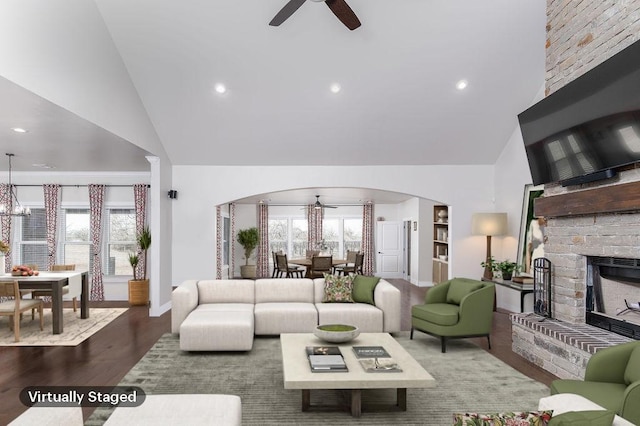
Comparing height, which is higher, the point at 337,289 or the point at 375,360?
the point at 337,289

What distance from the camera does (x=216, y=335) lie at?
511cm

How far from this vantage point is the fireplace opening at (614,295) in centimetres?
404

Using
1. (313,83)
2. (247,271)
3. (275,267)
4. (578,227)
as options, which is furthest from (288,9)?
(247,271)

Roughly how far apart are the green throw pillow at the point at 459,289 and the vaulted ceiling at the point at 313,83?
268 cm

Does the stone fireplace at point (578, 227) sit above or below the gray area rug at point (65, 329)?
above

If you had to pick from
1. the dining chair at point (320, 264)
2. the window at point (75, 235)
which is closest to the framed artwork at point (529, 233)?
the dining chair at point (320, 264)

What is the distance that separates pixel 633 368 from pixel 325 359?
2051mm

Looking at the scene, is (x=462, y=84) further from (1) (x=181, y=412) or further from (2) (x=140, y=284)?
(2) (x=140, y=284)

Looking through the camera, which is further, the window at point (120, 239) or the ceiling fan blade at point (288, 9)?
the window at point (120, 239)

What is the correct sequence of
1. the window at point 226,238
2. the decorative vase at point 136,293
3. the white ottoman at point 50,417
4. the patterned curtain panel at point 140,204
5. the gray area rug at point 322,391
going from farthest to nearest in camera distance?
the window at point 226,238 → the patterned curtain panel at point 140,204 → the decorative vase at point 136,293 → the gray area rug at point 322,391 → the white ottoman at point 50,417

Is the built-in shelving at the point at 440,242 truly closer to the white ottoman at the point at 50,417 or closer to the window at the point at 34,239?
the window at the point at 34,239

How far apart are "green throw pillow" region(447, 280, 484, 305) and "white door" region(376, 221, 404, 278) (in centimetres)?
760

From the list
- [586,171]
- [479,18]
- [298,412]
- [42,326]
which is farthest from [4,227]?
[586,171]

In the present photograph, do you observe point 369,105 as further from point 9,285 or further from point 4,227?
point 4,227
